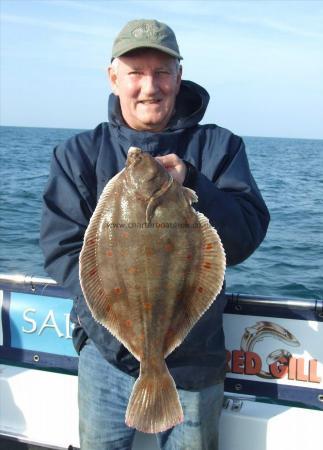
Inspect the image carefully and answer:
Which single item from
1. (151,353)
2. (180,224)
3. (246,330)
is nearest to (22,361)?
(246,330)

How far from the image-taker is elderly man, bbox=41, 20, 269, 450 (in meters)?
2.81

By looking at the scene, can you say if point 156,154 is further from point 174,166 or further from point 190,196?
point 190,196

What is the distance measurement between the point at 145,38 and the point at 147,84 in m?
0.22

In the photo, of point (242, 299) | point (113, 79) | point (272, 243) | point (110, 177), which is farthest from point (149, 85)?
point (272, 243)

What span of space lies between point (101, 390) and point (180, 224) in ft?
3.61

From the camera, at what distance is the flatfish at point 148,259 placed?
234 centimetres

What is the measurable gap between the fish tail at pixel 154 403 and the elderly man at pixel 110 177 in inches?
9.8

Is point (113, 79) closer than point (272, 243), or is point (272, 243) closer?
point (113, 79)

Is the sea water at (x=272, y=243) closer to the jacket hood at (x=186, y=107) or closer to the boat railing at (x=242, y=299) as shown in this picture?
the boat railing at (x=242, y=299)

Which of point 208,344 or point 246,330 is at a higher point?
point 208,344

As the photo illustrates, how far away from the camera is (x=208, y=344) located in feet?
9.49

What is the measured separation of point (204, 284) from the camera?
7.98 ft

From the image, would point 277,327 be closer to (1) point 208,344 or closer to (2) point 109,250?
(1) point 208,344
